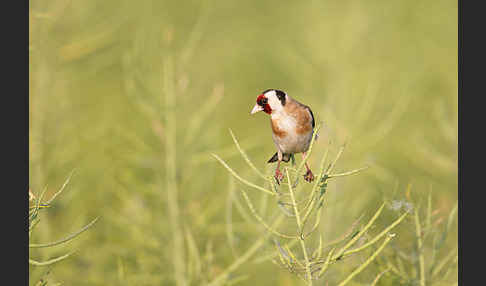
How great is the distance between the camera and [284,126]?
1.92 metres

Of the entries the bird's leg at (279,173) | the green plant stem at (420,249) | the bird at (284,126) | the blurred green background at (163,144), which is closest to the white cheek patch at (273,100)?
the bird at (284,126)

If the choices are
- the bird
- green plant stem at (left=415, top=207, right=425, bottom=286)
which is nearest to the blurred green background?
green plant stem at (left=415, top=207, right=425, bottom=286)

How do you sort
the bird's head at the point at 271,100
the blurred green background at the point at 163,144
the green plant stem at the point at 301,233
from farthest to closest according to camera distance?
the blurred green background at the point at 163,144 < the bird's head at the point at 271,100 < the green plant stem at the point at 301,233

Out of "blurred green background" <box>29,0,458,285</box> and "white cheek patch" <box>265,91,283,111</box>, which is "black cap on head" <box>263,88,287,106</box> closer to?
"white cheek patch" <box>265,91,283,111</box>

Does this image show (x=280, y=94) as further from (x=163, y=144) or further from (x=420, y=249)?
(x=163, y=144)

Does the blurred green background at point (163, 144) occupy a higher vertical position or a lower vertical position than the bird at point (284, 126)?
higher

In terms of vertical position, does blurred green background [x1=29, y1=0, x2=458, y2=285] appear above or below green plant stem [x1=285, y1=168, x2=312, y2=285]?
above

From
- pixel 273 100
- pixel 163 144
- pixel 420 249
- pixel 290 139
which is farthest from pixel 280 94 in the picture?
pixel 163 144

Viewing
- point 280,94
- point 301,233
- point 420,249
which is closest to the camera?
point 301,233

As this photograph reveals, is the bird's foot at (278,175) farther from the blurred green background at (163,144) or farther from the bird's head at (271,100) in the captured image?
the blurred green background at (163,144)

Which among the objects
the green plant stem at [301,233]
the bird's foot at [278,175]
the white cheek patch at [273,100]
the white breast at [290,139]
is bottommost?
the green plant stem at [301,233]

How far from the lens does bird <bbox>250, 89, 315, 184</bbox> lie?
190 cm

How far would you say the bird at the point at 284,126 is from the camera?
6.23ft

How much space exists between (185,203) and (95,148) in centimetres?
135
